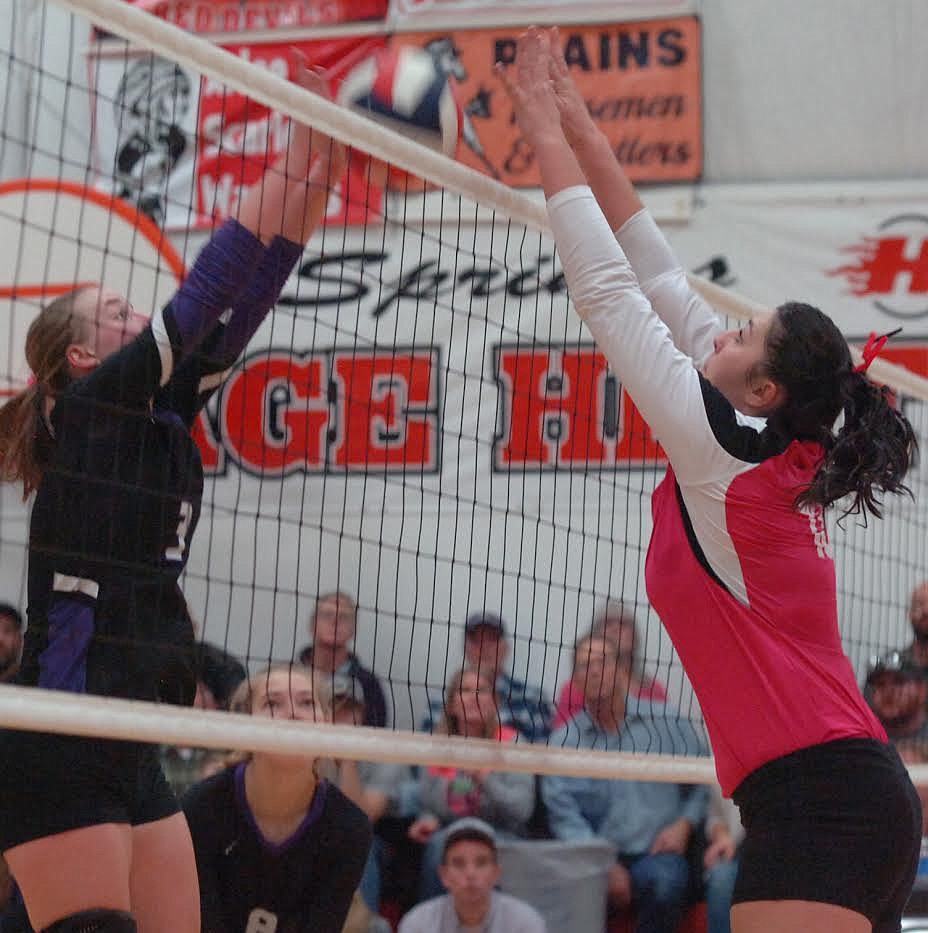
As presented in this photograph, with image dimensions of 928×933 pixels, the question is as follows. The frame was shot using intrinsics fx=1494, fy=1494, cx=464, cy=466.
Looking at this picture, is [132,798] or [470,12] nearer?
[132,798]

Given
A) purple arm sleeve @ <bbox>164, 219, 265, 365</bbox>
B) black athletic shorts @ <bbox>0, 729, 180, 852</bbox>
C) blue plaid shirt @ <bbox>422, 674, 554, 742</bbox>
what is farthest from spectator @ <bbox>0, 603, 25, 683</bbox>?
purple arm sleeve @ <bbox>164, 219, 265, 365</bbox>

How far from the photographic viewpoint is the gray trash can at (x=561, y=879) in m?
5.64

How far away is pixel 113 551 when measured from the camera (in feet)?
9.39

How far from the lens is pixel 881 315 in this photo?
25.9 feet

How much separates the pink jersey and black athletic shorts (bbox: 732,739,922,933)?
0.14 ft

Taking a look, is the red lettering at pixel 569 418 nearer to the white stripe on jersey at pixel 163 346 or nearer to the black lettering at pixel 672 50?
the white stripe on jersey at pixel 163 346

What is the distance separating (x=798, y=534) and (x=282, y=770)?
2.00m

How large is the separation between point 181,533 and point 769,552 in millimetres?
1161

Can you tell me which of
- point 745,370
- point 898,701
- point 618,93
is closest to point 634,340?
point 745,370

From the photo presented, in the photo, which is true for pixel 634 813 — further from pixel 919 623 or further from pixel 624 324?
pixel 624 324

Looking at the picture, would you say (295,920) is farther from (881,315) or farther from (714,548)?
(881,315)

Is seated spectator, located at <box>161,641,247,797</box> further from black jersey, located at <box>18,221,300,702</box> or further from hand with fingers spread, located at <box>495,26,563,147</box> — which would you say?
hand with fingers spread, located at <box>495,26,563,147</box>

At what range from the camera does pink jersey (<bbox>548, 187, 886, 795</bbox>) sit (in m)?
2.73

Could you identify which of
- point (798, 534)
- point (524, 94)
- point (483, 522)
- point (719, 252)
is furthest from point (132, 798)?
point (719, 252)
